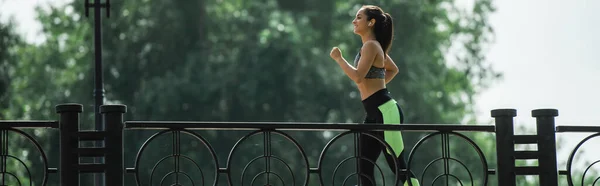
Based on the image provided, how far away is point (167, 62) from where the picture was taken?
25984 mm

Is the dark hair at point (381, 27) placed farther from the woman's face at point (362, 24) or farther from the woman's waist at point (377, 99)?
the woman's waist at point (377, 99)

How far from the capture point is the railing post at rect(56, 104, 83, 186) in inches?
255

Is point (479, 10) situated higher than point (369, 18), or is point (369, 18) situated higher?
point (479, 10)

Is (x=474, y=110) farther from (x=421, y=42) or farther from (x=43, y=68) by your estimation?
(x=43, y=68)

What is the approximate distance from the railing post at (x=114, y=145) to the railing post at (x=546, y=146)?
2.73m

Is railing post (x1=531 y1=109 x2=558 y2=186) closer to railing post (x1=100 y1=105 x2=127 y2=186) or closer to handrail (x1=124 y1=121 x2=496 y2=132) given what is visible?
handrail (x1=124 y1=121 x2=496 y2=132)

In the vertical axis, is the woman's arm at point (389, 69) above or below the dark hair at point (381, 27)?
below

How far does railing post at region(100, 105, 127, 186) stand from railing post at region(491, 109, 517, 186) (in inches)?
97.2

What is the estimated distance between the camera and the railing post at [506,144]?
23.3 feet

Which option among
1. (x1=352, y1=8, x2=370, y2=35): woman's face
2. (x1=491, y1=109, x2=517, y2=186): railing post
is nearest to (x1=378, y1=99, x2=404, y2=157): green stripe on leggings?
(x1=352, y1=8, x2=370, y2=35): woman's face

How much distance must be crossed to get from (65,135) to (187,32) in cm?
1985

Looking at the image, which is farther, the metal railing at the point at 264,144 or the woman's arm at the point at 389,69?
the woman's arm at the point at 389,69

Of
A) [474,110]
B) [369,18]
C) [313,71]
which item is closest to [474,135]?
[474,110]

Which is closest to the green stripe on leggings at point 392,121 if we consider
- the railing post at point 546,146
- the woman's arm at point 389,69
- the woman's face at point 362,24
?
the woman's arm at point 389,69
